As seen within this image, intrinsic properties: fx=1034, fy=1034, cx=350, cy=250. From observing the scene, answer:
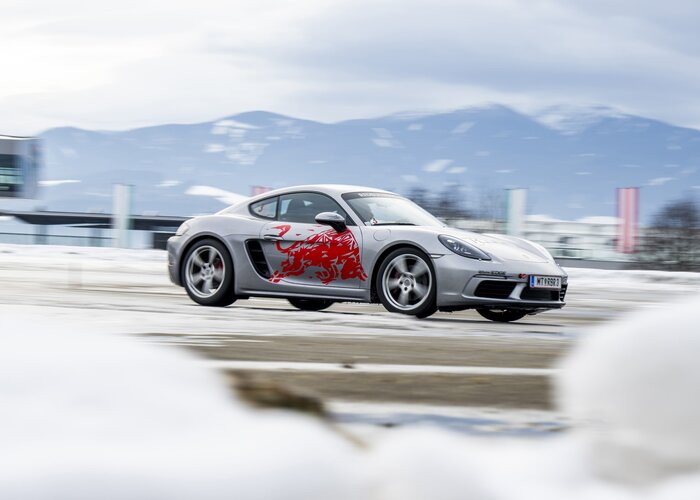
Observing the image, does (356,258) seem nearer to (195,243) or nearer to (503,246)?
(503,246)

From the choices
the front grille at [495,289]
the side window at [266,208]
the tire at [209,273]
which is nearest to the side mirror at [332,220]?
the side window at [266,208]

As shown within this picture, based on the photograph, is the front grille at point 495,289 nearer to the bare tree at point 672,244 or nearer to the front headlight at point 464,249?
the front headlight at point 464,249

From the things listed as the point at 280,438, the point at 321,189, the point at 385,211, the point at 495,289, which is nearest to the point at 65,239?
the point at 321,189

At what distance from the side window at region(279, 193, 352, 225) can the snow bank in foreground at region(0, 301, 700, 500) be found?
7.01 meters

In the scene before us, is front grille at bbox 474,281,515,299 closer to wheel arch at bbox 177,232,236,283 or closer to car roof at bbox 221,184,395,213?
car roof at bbox 221,184,395,213

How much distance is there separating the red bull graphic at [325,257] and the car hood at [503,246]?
28.3 inches

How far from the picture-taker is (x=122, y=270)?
58.7ft

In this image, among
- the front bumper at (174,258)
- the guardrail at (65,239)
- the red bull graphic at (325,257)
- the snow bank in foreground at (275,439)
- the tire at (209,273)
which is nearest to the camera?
the snow bank in foreground at (275,439)

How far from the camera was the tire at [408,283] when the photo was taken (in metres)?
8.36

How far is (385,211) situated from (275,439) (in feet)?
24.7

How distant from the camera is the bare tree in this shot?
40281 mm

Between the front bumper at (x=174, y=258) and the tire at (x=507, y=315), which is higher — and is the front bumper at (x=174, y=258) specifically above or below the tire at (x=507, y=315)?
above

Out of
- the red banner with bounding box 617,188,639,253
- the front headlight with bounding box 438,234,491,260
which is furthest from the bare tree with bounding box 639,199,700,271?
the front headlight with bounding box 438,234,491,260

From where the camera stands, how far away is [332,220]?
8.84 m
